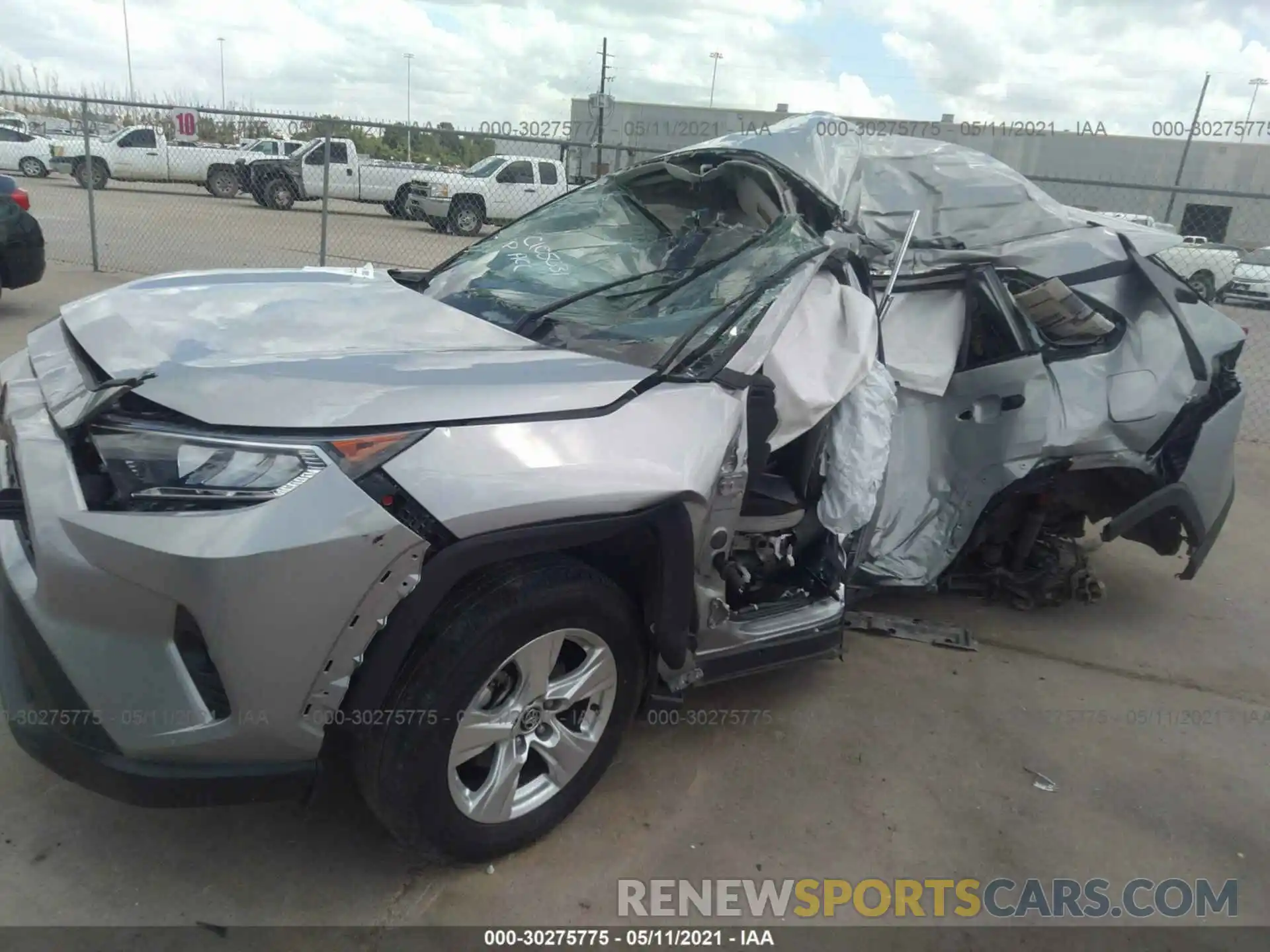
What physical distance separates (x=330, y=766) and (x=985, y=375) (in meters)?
2.94

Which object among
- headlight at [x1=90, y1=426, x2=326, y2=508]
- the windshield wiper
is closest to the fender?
headlight at [x1=90, y1=426, x2=326, y2=508]

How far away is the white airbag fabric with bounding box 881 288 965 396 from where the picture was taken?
11.9 feet

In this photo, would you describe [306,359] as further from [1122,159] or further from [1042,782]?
[1122,159]

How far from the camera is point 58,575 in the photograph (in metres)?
1.89

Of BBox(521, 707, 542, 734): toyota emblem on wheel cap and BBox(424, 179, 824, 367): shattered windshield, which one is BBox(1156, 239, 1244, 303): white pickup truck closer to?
BBox(424, 179, 824, 367): shattered windshield

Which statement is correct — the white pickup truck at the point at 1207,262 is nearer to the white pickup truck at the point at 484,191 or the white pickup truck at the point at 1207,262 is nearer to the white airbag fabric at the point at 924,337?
the white pickup truck at the point at 484,191

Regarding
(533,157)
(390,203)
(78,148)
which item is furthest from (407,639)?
(78,148)

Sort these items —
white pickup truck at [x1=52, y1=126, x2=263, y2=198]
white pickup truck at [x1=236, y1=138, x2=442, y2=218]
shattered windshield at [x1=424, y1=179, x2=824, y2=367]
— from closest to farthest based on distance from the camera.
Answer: shattered windshield at [x1=424, y1=179, x2=824, y2=367], white pickup truck at [x1=236, y1=138, x2=442, y2=218], white pickup truck at [x1=52, y1=126, x2=263, y2=198]

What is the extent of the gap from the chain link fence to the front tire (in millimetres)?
6586

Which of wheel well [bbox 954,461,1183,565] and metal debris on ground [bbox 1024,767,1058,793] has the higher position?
wheel well [bbox 954,461,1183,565]

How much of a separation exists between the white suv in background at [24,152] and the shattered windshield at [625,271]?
2564 centimetres

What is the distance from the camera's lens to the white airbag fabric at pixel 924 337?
3.64 metres

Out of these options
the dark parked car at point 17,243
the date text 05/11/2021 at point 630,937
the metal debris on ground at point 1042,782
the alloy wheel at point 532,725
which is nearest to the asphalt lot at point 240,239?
the dark parked car at point 17,243

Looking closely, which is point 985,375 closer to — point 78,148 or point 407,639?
Answer: point 407,639
